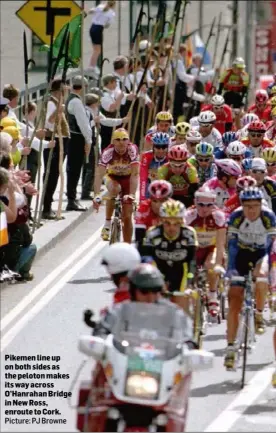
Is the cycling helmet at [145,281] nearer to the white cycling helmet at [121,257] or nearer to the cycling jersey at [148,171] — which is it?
the white cycling helmet at [121,257]

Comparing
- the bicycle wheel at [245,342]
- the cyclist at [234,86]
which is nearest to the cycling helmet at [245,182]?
the bicycle wheel at [245,342]

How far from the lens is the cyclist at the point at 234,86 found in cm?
3819

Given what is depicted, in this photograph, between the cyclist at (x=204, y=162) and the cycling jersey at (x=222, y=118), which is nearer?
the cyclist at (x=204, y=162)

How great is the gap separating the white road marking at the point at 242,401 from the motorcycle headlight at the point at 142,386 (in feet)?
7.04

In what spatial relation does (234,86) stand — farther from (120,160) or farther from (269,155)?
(269,155)

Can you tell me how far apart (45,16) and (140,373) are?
14216mm

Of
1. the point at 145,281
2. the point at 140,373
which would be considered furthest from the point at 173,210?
the point at 140,373

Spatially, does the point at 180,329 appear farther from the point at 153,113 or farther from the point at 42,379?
the point at 153,113

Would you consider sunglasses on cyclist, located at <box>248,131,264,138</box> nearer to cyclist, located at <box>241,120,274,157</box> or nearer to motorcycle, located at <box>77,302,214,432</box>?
cyclist, located at <box>241,120,274,157</box>

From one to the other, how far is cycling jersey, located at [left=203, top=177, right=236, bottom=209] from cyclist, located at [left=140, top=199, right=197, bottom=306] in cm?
338

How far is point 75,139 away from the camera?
2842 centimetres

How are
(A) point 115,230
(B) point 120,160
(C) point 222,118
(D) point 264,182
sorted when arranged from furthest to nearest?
(C) point 222,118 < (B) point 120,160 < (A) point 115,230 < (D) point 264,182

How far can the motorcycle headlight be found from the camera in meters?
14.0

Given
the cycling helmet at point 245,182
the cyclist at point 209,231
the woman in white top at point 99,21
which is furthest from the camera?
the woman in white top at point 99,21
